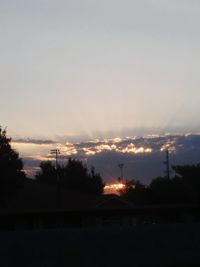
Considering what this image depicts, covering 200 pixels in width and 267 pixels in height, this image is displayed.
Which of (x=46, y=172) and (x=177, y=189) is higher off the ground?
(x=46, y=172)

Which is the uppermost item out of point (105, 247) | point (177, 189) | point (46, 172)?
point (46, 172)

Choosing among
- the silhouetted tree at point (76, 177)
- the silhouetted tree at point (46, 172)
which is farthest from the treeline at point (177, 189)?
the silhouetted tree at point (46, 172)

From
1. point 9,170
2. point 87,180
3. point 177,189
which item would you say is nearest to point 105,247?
point 9,170

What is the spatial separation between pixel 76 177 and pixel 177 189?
26426 millimetres

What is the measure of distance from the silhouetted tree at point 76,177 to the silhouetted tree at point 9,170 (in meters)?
33.5

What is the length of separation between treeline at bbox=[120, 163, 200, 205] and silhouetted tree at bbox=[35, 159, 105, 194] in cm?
1680

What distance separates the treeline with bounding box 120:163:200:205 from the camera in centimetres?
7050

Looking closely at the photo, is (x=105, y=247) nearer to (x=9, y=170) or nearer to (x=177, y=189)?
(x=9, y=170)

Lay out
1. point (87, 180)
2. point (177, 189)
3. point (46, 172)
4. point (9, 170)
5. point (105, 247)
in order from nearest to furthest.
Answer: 1. point (105, 247)
2. point (9, 170)
3. point (177, 189)
4. point (87, 180)
5. point (46, 172)

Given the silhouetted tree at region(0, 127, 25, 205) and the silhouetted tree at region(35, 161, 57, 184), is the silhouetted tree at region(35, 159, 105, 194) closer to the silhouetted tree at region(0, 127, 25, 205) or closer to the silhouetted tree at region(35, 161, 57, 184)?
the silhouetted tree at region(35, 161, 57, 184)

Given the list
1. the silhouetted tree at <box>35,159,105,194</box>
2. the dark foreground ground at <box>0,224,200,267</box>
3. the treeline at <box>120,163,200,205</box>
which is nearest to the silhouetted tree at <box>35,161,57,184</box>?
the silhouetted tree at <box>35,159,105,194</box>

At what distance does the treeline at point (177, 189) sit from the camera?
231 feet

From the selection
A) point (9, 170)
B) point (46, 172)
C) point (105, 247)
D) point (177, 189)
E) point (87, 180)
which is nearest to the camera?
point (105, 247)

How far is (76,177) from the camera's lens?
9556 centimetres
